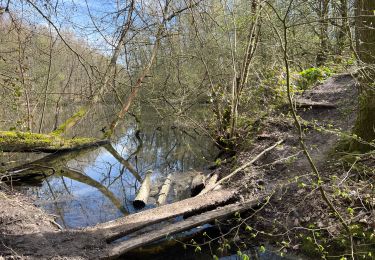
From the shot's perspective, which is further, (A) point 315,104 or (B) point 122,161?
(B) point 122,161

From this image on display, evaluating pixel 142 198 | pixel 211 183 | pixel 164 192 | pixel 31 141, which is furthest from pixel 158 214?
pixel 31 141

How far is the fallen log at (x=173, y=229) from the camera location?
5020mm

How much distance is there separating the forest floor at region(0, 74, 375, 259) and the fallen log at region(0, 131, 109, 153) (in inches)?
117

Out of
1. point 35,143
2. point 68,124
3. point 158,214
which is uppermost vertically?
point 68,124

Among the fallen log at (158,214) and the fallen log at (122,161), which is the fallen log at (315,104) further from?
the fallen log at (122,161)

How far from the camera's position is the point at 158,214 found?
605cm

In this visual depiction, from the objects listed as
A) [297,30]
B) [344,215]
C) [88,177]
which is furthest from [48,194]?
[297,30]

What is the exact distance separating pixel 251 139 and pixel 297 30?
619 centimetres

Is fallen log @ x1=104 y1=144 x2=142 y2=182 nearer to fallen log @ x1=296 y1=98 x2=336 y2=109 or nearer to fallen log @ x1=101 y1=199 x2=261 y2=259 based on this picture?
fallen log @ x1=101 y1=199 x2=261 y2=259

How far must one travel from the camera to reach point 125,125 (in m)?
22.0

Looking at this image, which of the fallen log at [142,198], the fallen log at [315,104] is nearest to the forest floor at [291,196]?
the fallen log at [315,104]

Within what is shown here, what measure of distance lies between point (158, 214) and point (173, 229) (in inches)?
22.7

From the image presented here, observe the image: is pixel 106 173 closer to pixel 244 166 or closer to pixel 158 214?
pixel 244 166

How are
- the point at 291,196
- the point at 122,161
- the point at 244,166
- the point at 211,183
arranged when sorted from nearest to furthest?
the point at 291,196, the point at 244,166, the point at 211,183, the point at 122,161
